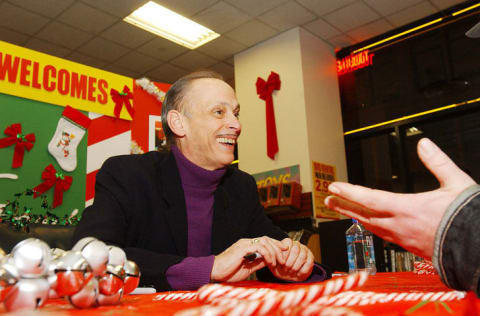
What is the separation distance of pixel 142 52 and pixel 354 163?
2.84m

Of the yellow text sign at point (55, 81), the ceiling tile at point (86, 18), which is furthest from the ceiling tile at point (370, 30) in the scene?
the yellow text sign at point (55, 81)

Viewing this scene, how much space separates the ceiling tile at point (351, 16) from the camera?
13.9 feet

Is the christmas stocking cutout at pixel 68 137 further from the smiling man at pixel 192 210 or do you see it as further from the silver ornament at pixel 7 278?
the silver ornament at pixel 7 278

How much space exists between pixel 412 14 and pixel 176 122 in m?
3.72

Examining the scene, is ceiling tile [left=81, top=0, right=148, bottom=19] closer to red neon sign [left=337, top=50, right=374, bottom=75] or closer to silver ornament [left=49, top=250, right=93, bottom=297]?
red neon sign [left=337, top=50, right=374, bottom=75]

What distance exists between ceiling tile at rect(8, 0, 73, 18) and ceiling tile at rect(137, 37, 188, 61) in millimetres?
999

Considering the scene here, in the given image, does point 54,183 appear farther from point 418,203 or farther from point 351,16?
point 351,16

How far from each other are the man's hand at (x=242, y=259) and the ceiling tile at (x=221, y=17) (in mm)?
3520

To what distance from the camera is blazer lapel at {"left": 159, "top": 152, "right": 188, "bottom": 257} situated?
1269mm

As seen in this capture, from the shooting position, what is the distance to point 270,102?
4648 millimetres

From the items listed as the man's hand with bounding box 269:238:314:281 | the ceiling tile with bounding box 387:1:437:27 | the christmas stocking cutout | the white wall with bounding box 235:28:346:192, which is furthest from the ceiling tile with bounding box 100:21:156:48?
the man's hand with bounding box 269:238:314:281

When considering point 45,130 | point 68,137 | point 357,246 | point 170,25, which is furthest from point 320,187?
point 45,130

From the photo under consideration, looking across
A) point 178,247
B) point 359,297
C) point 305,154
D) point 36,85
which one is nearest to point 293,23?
point 305,154

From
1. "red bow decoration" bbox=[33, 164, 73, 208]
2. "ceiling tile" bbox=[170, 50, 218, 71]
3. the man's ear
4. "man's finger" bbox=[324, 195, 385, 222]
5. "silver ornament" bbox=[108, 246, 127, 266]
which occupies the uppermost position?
"ceiling tile" bbox=[170, 50, 218, 71]
